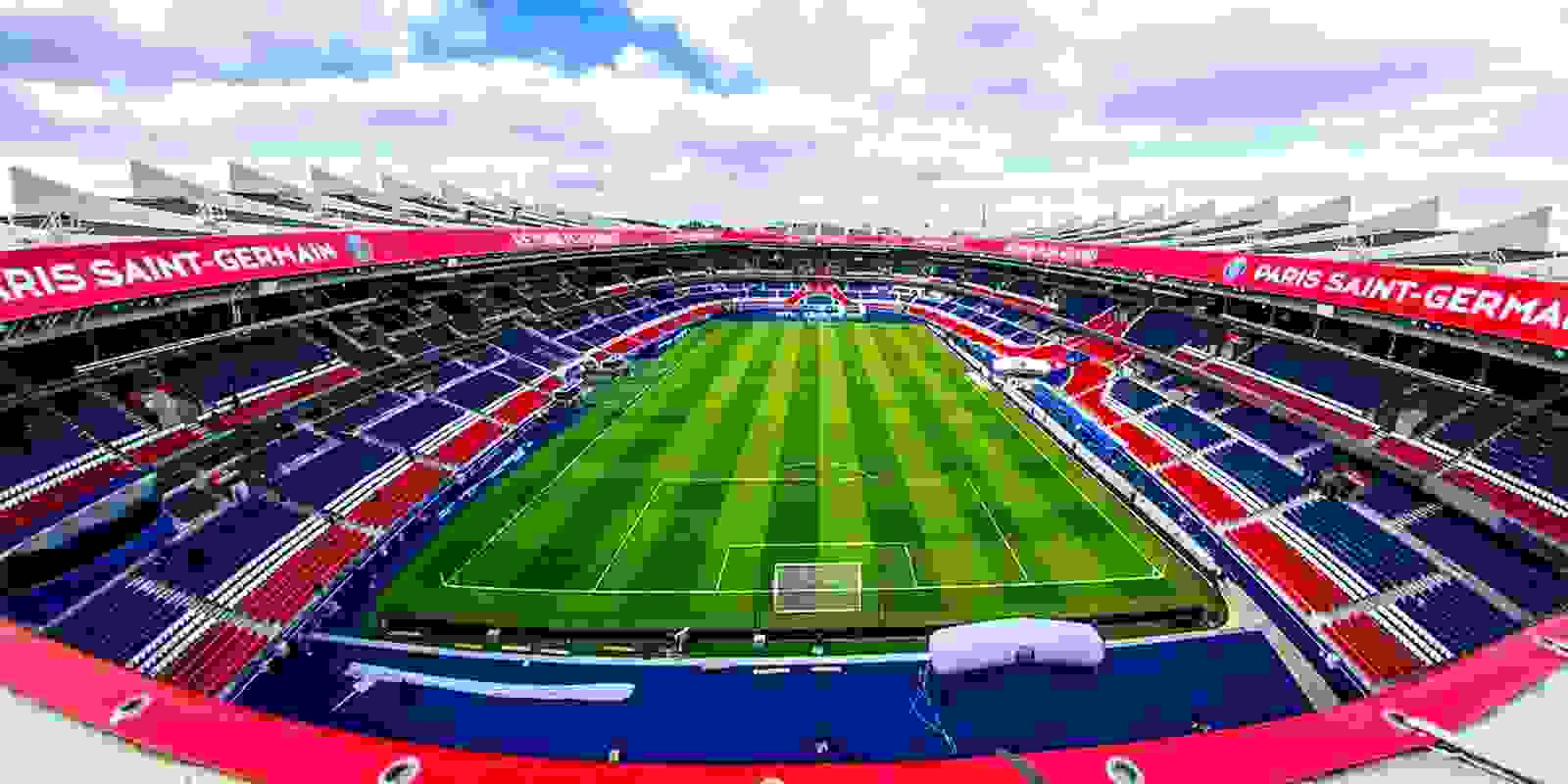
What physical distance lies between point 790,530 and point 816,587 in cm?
321

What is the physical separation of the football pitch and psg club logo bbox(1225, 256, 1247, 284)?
34.6 ft

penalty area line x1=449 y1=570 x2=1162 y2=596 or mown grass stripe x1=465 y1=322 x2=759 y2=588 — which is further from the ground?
mown grass stripe x1=465 y1=322 x2=759 y2=588

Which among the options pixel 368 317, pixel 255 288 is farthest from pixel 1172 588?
pixel 368 317

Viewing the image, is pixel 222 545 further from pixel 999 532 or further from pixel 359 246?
pixel 999 532

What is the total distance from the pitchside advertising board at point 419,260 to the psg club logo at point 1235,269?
0.15 feet

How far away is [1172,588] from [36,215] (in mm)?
38521

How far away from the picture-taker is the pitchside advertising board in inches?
562

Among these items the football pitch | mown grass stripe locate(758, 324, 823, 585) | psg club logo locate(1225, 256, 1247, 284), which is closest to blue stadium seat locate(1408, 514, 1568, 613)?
the football pitch

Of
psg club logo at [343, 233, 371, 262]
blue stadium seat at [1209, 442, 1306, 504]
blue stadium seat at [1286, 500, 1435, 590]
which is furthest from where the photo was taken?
psg club logo at [343, 233, 371, 262]

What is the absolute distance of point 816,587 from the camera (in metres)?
17.8

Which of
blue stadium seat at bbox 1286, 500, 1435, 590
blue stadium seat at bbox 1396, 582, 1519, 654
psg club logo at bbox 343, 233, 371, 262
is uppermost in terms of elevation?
psg club logo at bbox 343, 233, 371, 262

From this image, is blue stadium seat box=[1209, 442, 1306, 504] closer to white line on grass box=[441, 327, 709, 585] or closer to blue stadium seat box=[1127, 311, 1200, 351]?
blue stadium seat box=[1127, 311, 1200, 351]

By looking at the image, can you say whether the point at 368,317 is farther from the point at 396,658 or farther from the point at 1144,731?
the point at 1144,731

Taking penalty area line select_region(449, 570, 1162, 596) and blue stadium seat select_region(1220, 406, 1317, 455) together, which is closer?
penalty area line select_region(449, 570, 1162, 596)
